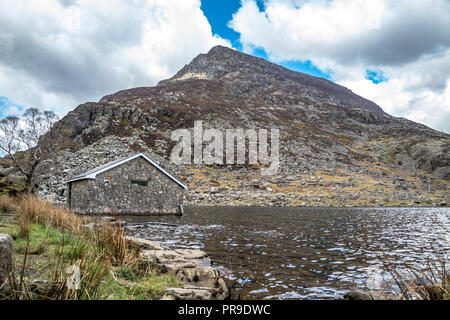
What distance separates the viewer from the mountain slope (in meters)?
47.1

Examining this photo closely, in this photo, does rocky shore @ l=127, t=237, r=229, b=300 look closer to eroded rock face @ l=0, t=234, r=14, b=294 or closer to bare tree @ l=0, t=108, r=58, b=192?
eroded rock face @ l=0, t=234, r=14, b=294

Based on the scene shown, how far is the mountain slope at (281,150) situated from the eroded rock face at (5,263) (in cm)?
3520

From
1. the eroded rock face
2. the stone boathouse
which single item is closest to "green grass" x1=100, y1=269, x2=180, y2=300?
the eroded rock face

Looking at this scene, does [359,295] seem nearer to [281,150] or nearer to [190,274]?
[190,274]

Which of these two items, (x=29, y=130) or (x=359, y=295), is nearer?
(x=359, y=295)

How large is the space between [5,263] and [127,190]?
20961mm

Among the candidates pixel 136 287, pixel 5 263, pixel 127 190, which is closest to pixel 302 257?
pixel 136 287

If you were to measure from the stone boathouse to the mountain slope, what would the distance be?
602 inches

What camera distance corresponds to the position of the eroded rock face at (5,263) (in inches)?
129

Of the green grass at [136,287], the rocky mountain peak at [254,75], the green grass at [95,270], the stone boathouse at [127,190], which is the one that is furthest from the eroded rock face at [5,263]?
the rocky mountain peak at [254,75]

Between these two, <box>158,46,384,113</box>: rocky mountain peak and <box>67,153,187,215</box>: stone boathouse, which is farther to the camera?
<box>158,46,384,113</box>: rocky mountain peak

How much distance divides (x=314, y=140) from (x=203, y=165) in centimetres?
3882

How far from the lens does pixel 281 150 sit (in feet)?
232
